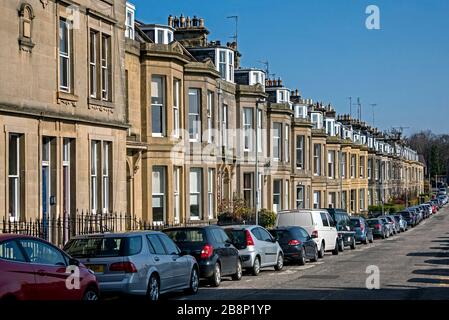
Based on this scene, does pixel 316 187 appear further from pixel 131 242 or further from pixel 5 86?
pixel 131 242

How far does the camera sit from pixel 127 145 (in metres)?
29.7

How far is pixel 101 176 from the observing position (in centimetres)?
2641

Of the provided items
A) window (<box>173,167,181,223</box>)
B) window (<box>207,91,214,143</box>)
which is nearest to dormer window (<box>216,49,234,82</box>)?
window (<box>207,91,214,143</box>)

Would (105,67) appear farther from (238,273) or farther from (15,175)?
(238,273)

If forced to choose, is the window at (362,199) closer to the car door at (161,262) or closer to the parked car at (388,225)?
the parked car at (388,225)

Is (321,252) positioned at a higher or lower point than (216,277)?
lower

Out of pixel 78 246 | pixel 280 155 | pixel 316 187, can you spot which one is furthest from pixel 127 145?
pixel 316 187

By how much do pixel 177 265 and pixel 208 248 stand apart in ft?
9.39

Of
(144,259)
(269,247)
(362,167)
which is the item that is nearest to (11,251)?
(144,259)

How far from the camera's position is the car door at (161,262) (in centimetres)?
1672

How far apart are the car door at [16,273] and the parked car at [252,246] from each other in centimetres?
1227

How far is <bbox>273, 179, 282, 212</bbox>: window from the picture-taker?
4888cm

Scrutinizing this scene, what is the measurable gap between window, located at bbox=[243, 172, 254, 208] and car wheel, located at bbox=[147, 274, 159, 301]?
27198 mm
